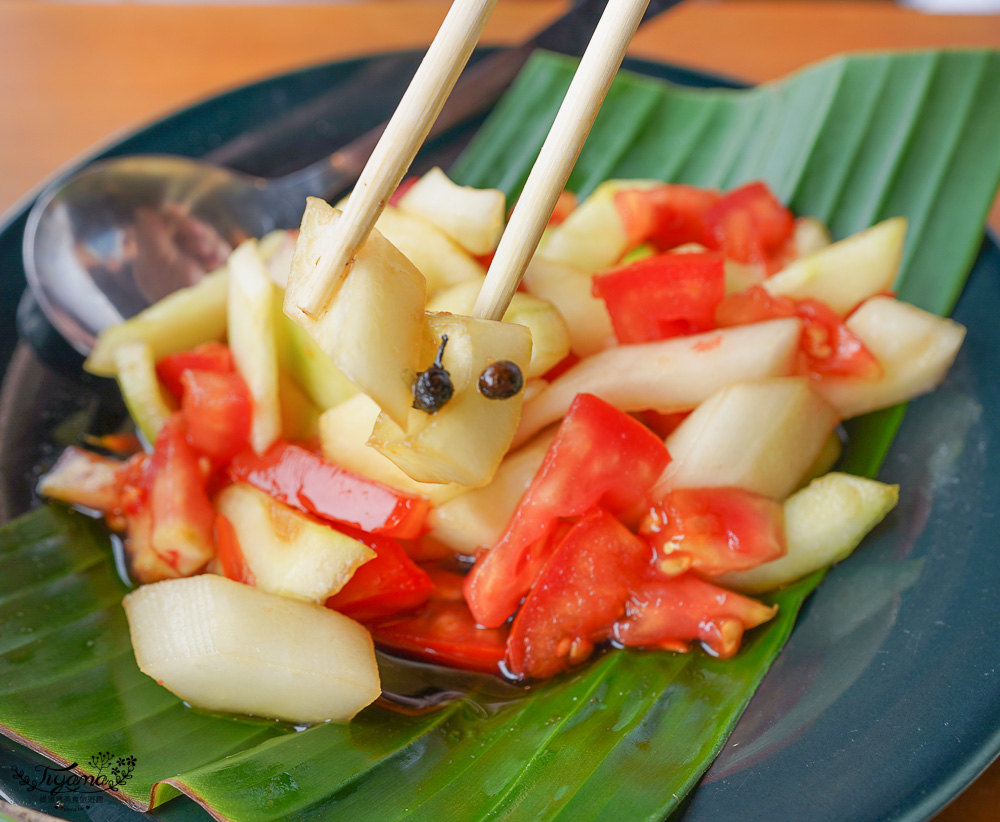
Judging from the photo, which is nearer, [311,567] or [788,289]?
[311,567]

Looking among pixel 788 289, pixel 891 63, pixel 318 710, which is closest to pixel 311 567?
pixel 318 710

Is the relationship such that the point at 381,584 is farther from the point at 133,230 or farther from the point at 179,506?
the point at 133,230

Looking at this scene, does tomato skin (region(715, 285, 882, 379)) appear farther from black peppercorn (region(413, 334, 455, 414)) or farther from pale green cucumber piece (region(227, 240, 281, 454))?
pale green cucumber piece (region(227, 240, 281, 454))

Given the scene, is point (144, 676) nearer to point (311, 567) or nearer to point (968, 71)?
point (311, 567)

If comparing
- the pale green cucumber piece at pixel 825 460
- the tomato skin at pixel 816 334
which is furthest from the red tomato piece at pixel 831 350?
the pale green cucumber piece at pixel 825 460

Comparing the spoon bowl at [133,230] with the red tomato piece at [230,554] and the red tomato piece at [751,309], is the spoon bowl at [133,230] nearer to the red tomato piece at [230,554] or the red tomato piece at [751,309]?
the red tomato piece at [230,554]

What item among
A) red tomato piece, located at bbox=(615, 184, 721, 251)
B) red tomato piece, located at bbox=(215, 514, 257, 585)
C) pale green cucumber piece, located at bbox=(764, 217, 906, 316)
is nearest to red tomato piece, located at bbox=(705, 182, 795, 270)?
red tomato piece, located at bbox=(615, 184, 721, 251)
